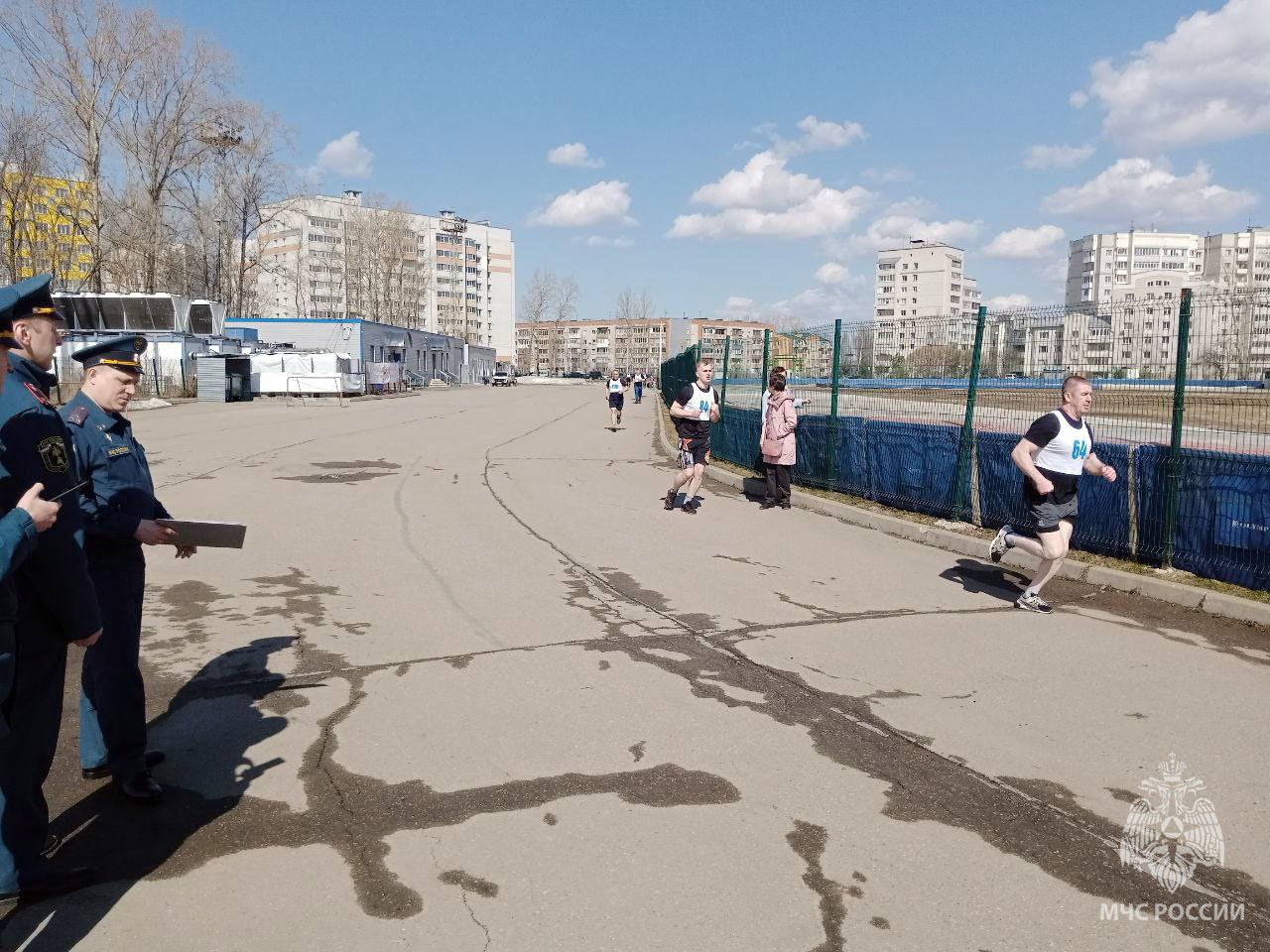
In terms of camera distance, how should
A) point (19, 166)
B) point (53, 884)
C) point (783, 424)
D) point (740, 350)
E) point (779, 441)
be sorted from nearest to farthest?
point (53, 884)
point (783, 424)
point (779, 441)
point (740, 350)
point (19, 166)

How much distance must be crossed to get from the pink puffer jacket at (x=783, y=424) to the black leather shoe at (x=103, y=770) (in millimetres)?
9243

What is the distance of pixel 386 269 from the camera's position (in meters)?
89.0

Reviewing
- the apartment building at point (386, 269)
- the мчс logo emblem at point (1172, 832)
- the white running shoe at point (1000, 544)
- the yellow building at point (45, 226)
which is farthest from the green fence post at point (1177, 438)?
the apartment building at point (386, 269)

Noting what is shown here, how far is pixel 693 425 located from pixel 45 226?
181 ft

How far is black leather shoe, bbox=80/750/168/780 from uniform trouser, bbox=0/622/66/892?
0.84 metres

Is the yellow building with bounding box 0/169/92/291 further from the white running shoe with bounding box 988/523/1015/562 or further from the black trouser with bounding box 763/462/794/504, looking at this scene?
the white running shoe with bounding box 988/523/1015/562

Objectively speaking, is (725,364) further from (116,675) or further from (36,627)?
(36,627)

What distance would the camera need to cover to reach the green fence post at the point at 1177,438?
25.3ft

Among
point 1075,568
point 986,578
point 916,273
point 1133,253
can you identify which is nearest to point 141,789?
point 986,578

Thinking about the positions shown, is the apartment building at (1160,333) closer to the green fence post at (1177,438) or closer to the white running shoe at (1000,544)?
the green fence post at (1177,438)

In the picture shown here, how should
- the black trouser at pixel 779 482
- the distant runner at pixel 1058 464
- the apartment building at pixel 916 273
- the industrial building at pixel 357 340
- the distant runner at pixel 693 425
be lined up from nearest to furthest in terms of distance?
1. the distant runner at pixel 1058 464
2. the distant runner at pixel 693 425
3. the black trouser at pixel 779 482
4. the industrial building at pixel 357 340
5. the apartment building at pixel 916 273

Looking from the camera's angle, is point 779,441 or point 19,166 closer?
point 779,441

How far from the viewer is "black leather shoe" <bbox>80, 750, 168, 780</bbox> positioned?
12.8ft

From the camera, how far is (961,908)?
121 inches
